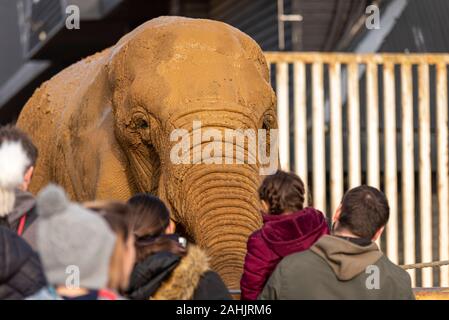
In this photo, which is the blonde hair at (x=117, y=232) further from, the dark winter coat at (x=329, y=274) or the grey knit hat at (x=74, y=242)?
the dark winter coat at (x=329, y=274)

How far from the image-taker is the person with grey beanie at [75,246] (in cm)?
503

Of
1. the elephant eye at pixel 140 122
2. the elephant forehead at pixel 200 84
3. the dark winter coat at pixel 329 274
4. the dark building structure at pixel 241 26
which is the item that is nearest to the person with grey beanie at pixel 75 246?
the dark winter coat at pixel 329 274

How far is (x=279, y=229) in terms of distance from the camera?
685 centimetres

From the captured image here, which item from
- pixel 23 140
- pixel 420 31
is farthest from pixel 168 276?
pixel 420 31

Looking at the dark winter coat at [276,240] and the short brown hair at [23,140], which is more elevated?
the short brown hair at [23,140]

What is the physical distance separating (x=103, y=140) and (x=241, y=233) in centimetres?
217

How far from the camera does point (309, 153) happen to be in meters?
17.0

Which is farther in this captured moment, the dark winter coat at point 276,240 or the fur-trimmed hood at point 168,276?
the dark winter coat at point 276,240

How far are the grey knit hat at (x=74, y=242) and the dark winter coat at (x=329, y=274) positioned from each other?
142cm

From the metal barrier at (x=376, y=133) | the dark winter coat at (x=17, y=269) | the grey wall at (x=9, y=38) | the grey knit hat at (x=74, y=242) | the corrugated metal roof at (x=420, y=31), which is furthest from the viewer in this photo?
the grey wall at (x=9, y=38)

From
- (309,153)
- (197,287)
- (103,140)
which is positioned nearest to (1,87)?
(309,153)

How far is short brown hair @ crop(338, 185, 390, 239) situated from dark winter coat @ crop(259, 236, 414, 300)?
0.19ft

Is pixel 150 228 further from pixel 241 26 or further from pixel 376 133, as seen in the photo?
pixel 241 26

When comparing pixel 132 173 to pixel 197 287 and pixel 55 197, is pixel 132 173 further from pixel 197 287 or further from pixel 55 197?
pixel 55 197
